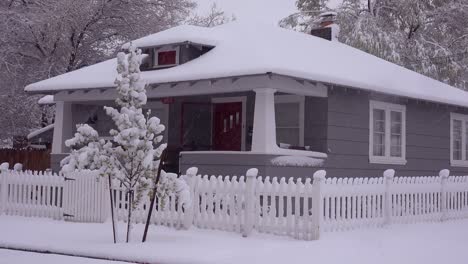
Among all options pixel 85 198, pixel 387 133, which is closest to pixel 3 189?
pixel 85 198

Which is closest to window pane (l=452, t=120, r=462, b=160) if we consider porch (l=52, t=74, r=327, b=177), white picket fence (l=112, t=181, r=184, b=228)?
porch (l=52, t=74, r=327, b=177)

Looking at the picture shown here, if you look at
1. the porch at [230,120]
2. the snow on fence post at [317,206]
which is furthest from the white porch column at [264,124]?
the snow on fence post at [317,206]

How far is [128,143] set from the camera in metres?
10.5

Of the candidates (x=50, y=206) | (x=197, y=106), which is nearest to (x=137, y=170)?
(x=50, y=206)

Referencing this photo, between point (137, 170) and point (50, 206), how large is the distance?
5.09m

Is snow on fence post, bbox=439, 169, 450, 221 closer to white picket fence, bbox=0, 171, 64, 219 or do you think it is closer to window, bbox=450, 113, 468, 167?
window, bbox=450, 113, 468, 167

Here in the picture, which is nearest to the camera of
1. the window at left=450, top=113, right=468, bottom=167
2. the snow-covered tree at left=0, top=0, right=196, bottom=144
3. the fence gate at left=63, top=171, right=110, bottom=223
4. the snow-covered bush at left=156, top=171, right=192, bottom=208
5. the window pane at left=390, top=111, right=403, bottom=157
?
the snow-covered bush at left=156, top=171, right=192, bottom=208

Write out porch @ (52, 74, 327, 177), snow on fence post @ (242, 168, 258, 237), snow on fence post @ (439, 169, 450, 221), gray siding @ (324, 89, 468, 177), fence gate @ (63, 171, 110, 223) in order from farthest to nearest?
gray siding @ (324, 89, 468, 177)
snow on fence post @ (439, 169, 450, 221)
porch @ (52, 74, 327, 177)
fence gate @ (63, 171, 110, 223)
snow on fence post @ (242, 168, 258, 237)

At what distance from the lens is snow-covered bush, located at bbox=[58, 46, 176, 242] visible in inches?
413

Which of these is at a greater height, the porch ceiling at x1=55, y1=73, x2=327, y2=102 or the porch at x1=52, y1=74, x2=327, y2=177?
the porch ceiling at x1=55, y1=73, x2=327, y2=102

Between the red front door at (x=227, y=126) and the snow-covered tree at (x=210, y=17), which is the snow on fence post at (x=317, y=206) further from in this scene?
the snow-covered tree at (x=210, y=17)

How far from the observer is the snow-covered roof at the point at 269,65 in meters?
14.4

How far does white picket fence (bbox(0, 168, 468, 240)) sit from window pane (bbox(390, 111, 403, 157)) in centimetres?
232

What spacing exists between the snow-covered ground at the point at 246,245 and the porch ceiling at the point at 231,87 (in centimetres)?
375
